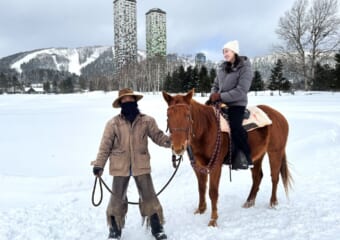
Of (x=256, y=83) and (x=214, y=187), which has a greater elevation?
(x=256, y=83)

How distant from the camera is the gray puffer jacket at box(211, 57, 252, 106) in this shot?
13.6ft

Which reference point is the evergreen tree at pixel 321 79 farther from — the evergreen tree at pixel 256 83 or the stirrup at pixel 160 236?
the stirrup at pixel 160 236

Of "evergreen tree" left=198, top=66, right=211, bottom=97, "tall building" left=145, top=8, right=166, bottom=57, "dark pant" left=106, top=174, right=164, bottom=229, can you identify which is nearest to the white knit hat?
"dark pant" left=106, top=174, right=164, bottom=229

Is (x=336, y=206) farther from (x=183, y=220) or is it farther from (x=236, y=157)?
(x=183, y=220)

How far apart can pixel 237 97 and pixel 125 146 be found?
172cm

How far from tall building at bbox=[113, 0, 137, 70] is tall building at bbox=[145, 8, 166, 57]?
4922 mm

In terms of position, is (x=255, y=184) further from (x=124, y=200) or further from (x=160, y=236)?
(x=124, y=200)

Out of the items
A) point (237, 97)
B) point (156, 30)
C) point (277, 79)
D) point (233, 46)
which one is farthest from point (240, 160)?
point (156, 30)

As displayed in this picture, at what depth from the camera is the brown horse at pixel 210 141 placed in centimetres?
326

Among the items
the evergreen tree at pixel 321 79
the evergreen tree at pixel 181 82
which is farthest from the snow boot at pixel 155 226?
the evergreen tree at pixel 181 82

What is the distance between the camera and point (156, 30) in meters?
102

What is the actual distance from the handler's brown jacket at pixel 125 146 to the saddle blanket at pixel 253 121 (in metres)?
0.99

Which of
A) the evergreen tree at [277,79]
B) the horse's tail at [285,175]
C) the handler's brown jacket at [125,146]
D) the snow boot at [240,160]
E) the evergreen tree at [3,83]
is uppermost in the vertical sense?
the evergreen tree at [3,83]

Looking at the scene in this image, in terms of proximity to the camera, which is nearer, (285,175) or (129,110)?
(129,110)
